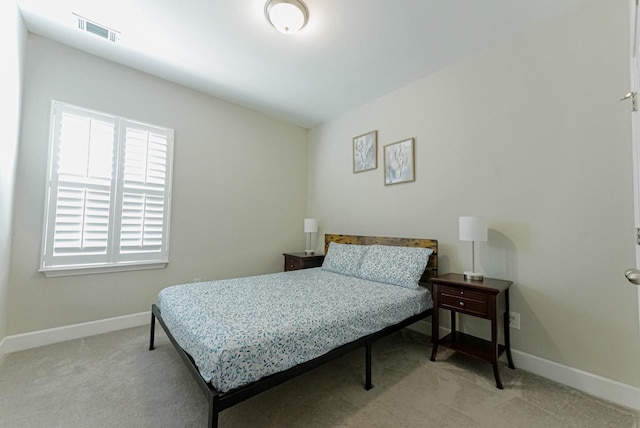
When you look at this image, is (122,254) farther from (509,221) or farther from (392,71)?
(509,221)

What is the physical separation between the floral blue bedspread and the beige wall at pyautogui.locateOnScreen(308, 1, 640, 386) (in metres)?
0.90

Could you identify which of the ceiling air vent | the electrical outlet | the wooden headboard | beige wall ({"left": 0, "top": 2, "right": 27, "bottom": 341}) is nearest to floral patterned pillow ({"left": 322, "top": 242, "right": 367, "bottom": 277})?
the wooden headboard

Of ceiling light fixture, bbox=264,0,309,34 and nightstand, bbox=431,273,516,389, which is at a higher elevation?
ceiling light fixture, bbox=264,0,309,34

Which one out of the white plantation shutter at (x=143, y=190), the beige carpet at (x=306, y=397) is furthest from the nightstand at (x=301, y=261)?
the white plantation shutter at (x=143, y=190)

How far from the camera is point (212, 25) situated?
2.26 m

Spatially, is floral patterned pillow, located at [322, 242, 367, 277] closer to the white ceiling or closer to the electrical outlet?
the electrical outlet

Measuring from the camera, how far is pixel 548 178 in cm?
213

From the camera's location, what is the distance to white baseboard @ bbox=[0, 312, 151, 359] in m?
2.33

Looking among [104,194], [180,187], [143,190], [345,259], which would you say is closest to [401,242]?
[345,259]

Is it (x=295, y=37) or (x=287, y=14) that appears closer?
(x=287, y=14)

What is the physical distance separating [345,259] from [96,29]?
330 cm

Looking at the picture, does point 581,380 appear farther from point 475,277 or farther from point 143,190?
point 143,190

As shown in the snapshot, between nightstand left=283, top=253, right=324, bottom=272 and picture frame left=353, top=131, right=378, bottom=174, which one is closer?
picture frame left=353, top=131, right=378, bottom=174

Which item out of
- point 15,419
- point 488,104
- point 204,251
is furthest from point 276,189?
point 15,419
